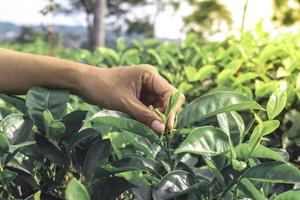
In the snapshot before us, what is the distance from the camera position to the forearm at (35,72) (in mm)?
1403

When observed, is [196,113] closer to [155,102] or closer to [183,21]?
[155,102]

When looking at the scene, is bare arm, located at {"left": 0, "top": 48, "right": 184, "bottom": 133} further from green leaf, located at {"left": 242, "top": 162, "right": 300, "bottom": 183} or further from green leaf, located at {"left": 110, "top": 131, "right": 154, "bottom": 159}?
green leaf, located at {"left": 242, "top": 162, "right": 300, "bottom": 183}

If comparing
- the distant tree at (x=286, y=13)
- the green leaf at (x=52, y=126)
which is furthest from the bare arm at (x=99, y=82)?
the distant tree at (x=286, y=13)

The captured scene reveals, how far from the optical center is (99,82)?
134 cm

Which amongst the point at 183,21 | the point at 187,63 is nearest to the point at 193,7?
the point at 183,21

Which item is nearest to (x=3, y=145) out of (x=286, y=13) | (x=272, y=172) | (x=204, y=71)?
(x=272, y=172)

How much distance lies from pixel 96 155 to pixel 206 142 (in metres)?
0.27

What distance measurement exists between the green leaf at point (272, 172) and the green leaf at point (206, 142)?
66 mm

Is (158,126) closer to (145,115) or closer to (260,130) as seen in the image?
(145,115)

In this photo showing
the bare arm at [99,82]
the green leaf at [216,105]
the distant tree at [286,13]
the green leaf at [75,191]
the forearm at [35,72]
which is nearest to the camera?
the green leaf at [75,191]

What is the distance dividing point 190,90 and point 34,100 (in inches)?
45.7

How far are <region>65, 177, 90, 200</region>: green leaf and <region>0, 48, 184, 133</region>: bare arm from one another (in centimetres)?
28

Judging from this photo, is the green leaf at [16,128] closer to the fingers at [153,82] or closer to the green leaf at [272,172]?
the fingers at [153,82]

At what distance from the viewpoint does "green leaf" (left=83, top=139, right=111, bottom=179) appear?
1.26m
